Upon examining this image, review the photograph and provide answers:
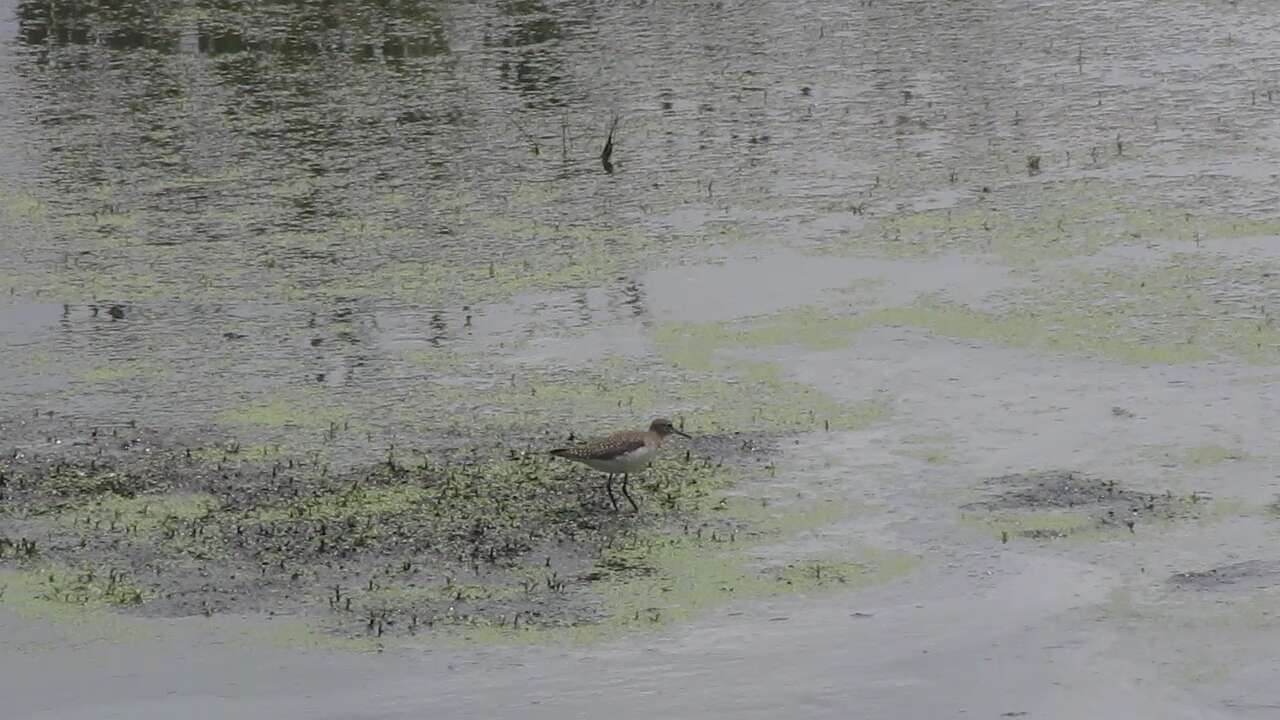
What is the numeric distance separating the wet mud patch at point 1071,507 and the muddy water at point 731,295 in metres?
0.03

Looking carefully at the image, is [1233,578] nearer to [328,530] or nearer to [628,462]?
[628,462]

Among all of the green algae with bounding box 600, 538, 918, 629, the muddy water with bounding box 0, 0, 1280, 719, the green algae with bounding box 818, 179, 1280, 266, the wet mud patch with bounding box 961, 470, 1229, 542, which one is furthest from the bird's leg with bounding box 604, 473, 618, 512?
the green algae with bounding box 818, 179, 1280, 266

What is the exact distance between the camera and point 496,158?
43.2 ft

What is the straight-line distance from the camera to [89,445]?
30.2 ft

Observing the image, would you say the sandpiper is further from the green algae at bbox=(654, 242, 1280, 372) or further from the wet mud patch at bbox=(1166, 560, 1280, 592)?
the wet mud patch at bbox=(1166, 560, 1280, 592)

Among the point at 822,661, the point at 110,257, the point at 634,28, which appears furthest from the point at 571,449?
the point at 634,28

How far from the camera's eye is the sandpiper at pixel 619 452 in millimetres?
8094

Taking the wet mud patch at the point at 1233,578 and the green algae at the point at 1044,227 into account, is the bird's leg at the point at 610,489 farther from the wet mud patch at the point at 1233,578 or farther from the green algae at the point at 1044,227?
the green algae at the point at 1044,227

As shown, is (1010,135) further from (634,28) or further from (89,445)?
(89,445)

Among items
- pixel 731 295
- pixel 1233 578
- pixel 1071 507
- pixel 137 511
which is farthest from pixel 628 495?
pixel 731 295

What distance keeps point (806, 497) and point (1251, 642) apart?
1919 mm

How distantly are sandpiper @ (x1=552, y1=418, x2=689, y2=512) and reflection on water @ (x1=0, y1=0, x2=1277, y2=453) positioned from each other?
1305 mm

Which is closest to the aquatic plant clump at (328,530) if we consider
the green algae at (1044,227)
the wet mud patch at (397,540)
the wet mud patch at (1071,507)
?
the wet mud patch at (397,540)

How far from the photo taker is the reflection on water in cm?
1070
